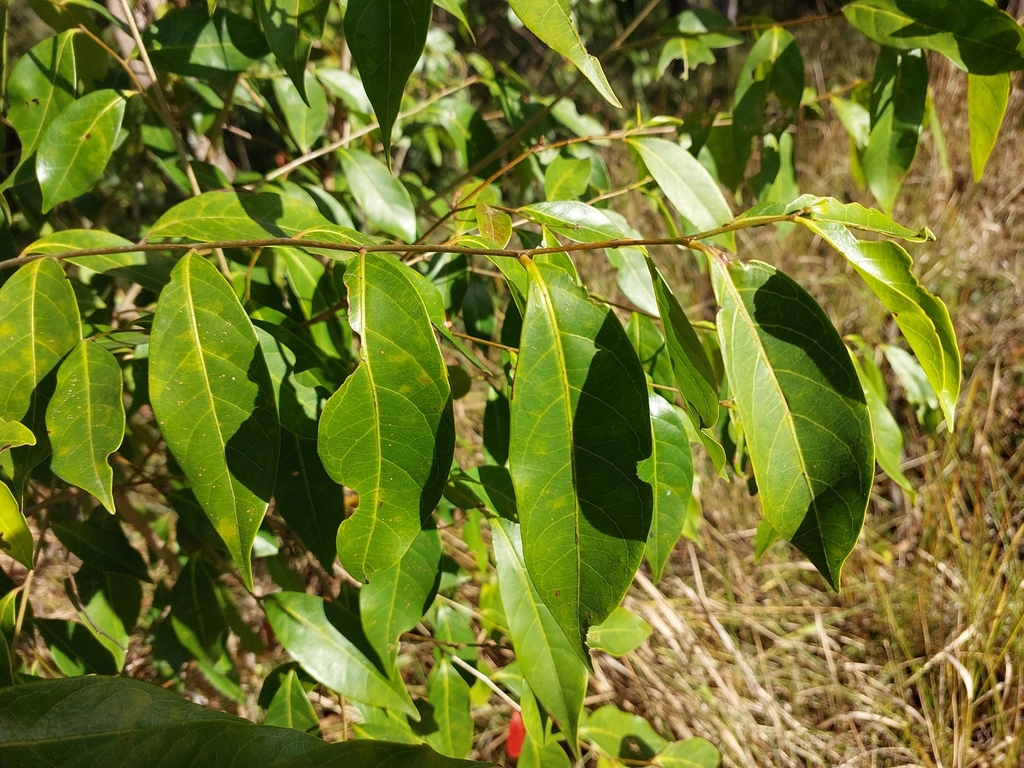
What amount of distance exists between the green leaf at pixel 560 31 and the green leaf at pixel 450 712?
87 centimetres

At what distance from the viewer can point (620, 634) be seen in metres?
1.12

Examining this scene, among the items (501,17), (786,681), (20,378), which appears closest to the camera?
(20,378)

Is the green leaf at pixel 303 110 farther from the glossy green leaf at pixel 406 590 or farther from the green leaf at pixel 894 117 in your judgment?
A: the green leaf at pixel 894 117

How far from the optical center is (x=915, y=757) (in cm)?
193

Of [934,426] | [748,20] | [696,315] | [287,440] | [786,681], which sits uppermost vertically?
[748,20]

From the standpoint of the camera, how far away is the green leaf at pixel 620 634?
1084 mm

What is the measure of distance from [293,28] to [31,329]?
36cm

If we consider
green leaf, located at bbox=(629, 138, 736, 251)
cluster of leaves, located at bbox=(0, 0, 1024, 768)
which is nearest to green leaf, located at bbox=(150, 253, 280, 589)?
cluster of leaves, located at bbox=(0, 0, 1024, 768)

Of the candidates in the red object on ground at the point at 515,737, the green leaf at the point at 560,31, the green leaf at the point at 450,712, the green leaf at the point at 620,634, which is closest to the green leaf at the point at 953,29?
the green leaf at the point at 560,31

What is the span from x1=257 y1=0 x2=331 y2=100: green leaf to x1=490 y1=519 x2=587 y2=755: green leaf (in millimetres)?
492

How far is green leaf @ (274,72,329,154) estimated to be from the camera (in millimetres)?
1112

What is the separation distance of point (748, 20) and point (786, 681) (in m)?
1.96

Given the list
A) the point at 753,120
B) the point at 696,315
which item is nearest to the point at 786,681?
the point at 696,315

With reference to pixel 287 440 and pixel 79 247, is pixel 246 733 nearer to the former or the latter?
pixel 287 440
